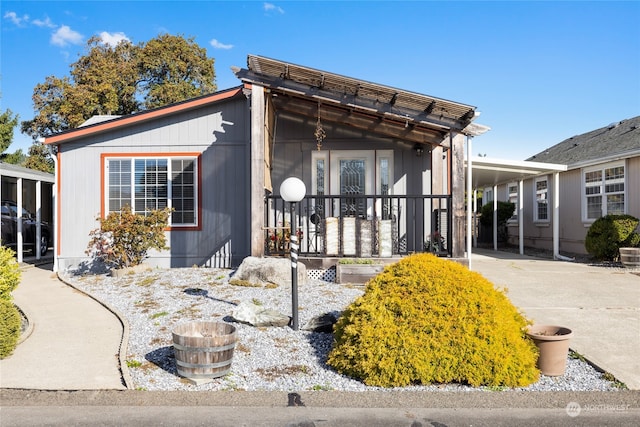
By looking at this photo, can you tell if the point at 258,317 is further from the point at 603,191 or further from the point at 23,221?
the point at 603,191

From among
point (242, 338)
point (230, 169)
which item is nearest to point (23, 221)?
point (230, 169)

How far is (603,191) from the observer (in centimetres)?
1402

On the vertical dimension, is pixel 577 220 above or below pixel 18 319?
above

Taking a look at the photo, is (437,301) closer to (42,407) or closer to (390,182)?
(42,407)

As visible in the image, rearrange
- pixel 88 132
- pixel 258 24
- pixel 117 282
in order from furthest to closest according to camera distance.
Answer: pixel 258 24 → pixel 88 132 → pixel 117 282

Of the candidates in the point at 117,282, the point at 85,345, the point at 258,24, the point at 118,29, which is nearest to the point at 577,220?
the point at 258,24

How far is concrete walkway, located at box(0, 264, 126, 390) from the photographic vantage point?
425 cm

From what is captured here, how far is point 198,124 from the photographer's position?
33.0 ft

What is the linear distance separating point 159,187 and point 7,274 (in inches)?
190

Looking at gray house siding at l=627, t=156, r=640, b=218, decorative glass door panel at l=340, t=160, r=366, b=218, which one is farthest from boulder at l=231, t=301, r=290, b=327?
gray house siding at l=627, t=156, r=640, b=218

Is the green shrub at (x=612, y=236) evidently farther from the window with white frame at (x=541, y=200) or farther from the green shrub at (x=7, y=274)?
the green shrub at (x=7, y=274)

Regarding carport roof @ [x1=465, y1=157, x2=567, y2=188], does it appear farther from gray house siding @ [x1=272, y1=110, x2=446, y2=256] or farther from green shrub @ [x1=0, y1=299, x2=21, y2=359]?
green shrub @ [x1=0, y1=299, x2=21, y2=359]

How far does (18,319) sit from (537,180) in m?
17.3

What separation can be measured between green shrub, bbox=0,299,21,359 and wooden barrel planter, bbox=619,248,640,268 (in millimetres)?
12311
